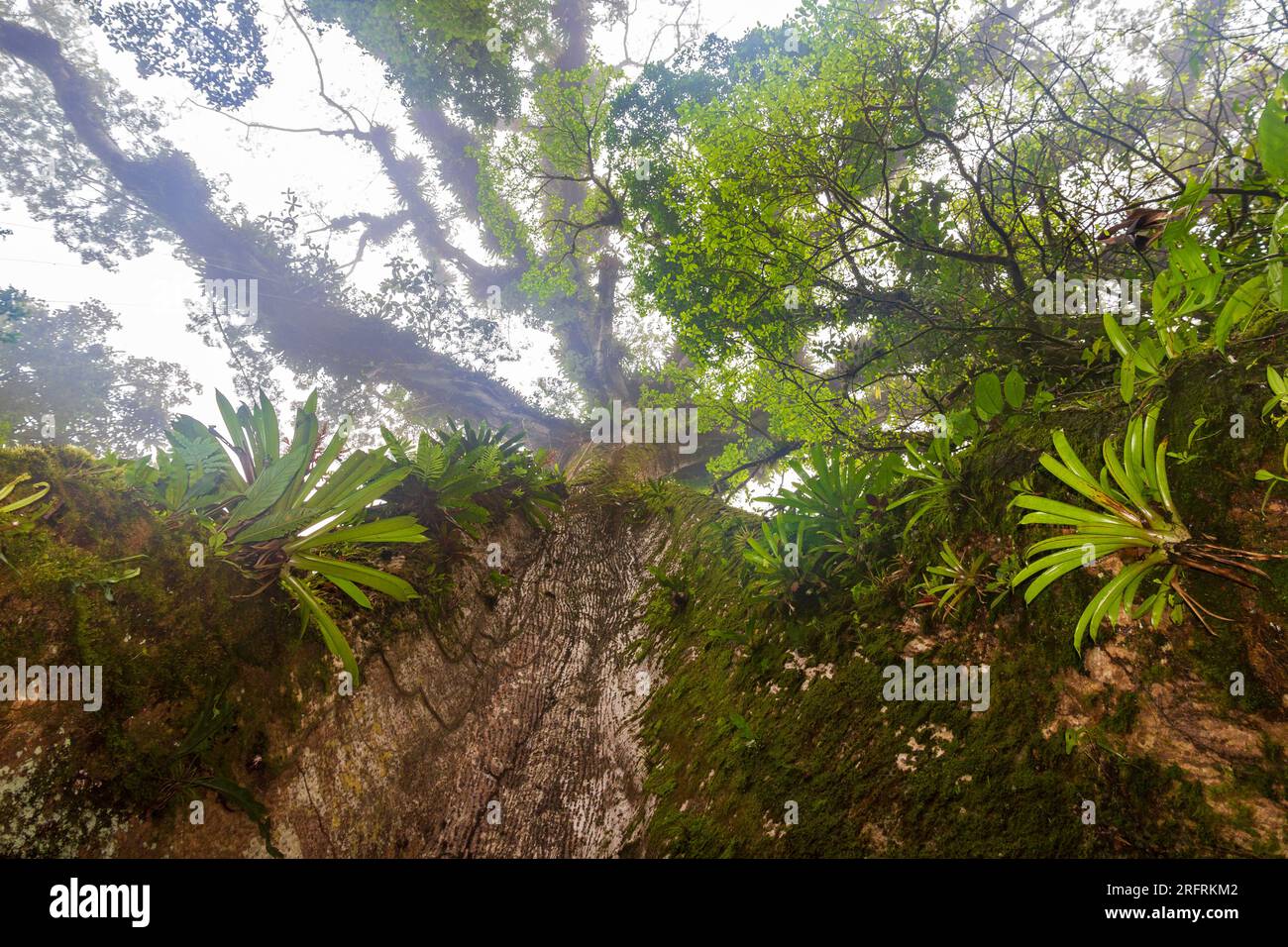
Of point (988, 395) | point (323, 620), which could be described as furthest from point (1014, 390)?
point (323, 620)

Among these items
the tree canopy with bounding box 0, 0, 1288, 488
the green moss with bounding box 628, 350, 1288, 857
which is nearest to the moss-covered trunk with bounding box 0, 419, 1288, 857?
the green moss with bounding box 628, 350, 1288, 857

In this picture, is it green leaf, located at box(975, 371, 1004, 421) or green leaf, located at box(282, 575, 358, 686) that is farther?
green leaf, located at box(975, 371, 1004, 421)

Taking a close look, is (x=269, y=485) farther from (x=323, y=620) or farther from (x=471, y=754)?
(x=471, y=754)

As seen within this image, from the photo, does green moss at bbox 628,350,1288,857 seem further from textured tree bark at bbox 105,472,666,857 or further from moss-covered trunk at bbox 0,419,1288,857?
textured tree bark at bbox 105,472,666,857

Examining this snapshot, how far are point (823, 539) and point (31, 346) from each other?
680 inches

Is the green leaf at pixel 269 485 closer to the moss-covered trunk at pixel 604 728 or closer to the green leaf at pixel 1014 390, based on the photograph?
the moss-covered trunk at pixel 604 728

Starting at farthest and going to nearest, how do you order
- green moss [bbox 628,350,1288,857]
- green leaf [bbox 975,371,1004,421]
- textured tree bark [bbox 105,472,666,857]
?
green leaf [bbox 975,371,1004,421] < textured tree bark [bbox 105,472,666,857] < green moss [bbox 628,350,1288,857]

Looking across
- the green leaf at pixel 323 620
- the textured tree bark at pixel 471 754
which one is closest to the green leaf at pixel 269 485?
the green leaf at pixel 323 620

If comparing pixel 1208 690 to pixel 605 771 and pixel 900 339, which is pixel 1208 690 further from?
pixel 900 339

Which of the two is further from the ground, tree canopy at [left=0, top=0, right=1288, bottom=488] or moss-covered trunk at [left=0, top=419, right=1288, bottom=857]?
tree canopy at [left=0, top=0, right=1288, bottom=488]

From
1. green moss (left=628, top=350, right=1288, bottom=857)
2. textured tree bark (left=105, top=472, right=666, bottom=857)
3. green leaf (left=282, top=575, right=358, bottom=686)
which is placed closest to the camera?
green moss (left=628, top=350, right=1288, bottom=857)

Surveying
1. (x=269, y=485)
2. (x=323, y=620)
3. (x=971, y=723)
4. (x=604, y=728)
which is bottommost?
(x=604, y=728)

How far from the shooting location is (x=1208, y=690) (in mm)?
1217
